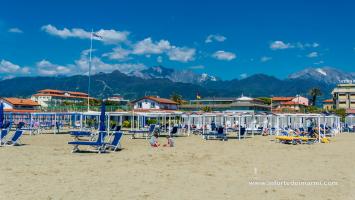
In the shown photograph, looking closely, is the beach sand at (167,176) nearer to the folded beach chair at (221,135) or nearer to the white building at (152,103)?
the folded beach chair at (221,135)

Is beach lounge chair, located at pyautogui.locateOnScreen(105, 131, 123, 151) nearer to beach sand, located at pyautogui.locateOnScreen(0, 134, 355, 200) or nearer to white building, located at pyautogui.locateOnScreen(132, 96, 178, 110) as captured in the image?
beach sand, located at pyautogui.locateOnScreen(0, 134, 355, 200)

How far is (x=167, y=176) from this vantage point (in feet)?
30.6

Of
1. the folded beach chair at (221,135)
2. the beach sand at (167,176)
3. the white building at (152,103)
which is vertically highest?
the white building at (152,103)

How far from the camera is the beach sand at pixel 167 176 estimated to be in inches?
288

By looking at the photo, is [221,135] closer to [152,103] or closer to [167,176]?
[167,176]

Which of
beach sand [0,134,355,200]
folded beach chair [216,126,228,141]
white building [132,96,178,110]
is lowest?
beach sand [0,134,355,200]

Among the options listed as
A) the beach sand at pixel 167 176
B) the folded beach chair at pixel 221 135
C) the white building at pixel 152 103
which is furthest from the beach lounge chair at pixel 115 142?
the white building at pixel 152 103

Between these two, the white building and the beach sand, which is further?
the white building

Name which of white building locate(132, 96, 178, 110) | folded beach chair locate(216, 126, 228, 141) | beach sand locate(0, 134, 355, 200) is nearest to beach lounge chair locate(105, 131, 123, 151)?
beach sand locate(0, 134, 355, 200)

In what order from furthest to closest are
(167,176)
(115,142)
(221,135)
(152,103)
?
1. (152,103)
2. (221,135)
3. (115,142)
4. (167,176)

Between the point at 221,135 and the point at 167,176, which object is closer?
the point at 167,176

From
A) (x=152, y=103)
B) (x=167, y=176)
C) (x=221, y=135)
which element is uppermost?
(x=152, y=103)

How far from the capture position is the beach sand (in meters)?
7.32

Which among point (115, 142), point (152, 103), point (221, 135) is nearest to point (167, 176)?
point (115, 142)
